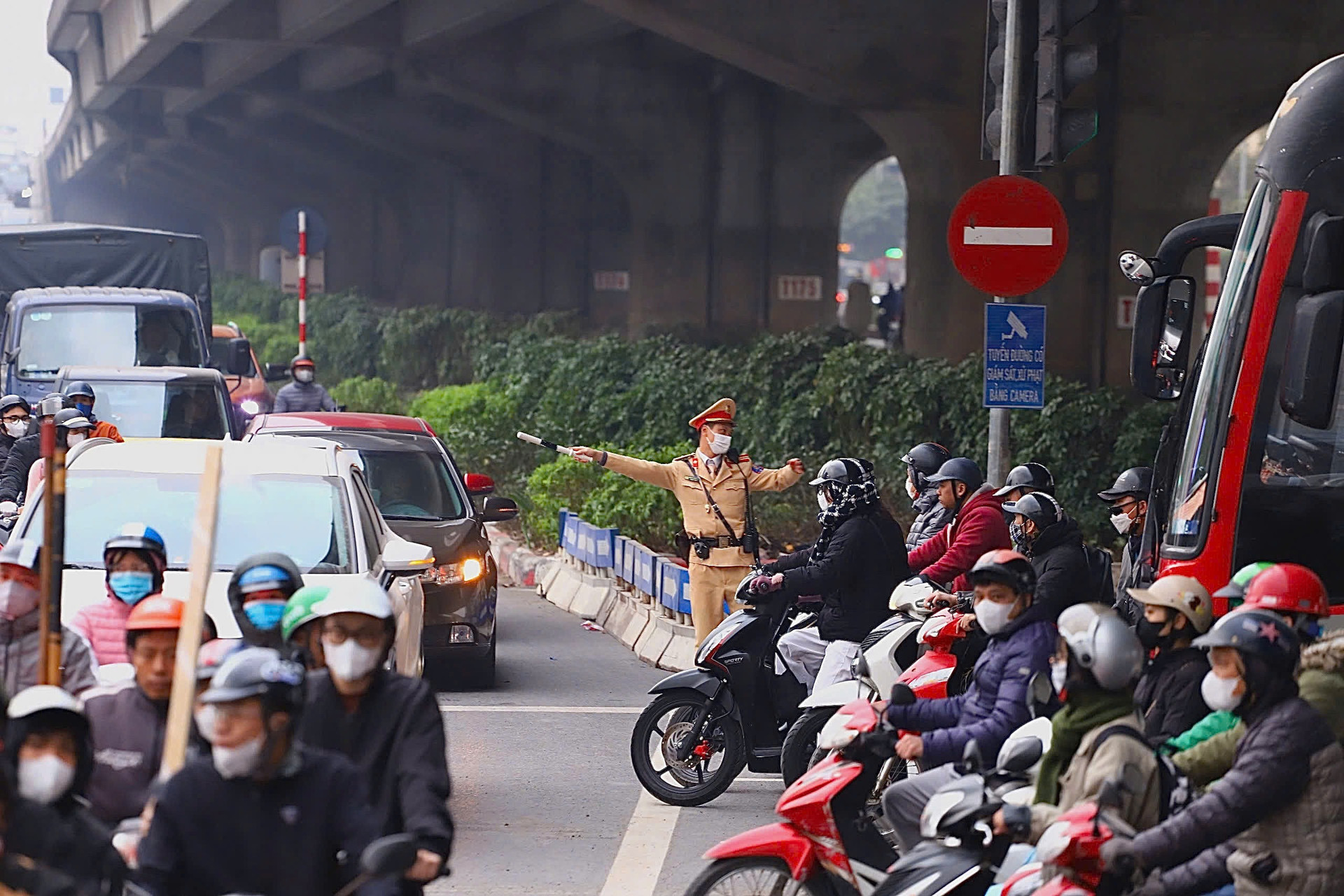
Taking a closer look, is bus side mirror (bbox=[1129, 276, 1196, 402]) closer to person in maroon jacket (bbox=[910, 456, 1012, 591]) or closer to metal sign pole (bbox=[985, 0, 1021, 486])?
person in maroon jacket (bbox=[910, 456, 1012, 591])

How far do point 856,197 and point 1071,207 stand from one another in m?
114

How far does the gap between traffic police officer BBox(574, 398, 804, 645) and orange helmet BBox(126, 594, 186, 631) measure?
6251 millimetres

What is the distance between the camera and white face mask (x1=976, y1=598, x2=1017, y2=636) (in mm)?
6234

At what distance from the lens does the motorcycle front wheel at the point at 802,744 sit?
8453 millimetres

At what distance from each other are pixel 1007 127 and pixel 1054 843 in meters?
6.80

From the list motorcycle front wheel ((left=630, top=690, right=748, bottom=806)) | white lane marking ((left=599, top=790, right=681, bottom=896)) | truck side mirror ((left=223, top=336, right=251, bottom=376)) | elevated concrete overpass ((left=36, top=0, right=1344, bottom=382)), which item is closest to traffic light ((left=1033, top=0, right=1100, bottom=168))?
motorcycle front wheel ((left=630, top=690, right=748, bottom=806))

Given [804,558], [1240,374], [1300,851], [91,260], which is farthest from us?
[91,260]

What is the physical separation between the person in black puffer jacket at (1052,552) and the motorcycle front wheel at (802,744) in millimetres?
1126

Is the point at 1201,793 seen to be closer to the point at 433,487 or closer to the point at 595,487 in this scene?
the point at 433,487

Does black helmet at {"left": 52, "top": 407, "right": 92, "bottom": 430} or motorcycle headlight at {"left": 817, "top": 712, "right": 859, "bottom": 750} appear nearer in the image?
motorcycle headlight at {"left": 817, "top": 712, "right": 859, "bottom": 750}

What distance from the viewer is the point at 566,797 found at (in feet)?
30.1

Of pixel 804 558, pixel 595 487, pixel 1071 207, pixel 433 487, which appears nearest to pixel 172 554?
pixel 804 558

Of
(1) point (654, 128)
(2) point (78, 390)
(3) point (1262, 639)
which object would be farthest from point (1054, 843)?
(1) point (654, 128)

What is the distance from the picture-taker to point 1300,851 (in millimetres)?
4836
